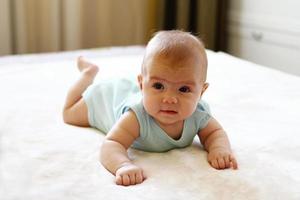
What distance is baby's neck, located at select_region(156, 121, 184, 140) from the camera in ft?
3.51

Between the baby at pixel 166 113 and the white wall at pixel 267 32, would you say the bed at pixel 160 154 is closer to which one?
the baby at pixel 166 113

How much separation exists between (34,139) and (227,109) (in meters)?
0.59

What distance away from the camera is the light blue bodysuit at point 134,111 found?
1062 millimetres

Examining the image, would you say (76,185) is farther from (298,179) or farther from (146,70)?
(298,179)

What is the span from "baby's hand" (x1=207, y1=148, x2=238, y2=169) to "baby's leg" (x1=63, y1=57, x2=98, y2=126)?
418mm

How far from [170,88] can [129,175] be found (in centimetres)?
20

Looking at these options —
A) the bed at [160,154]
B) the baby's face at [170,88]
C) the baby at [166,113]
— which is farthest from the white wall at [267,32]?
the baby's face at [170,88]

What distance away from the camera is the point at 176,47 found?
969mm

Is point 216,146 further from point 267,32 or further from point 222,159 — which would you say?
point 267,32

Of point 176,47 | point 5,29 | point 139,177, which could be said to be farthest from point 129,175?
point 5,29

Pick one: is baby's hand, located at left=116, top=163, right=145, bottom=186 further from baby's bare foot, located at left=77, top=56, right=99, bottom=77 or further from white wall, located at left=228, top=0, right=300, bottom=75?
white wall, located at left=228, top=0, right=300, bottom=75

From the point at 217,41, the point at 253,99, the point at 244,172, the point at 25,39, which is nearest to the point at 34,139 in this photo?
the point at 244,172

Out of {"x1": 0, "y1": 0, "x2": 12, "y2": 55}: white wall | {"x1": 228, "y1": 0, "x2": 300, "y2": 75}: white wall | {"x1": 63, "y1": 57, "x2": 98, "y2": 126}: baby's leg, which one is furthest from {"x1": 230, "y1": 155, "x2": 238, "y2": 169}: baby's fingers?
{"x1": 0, "y1": 0, "x2": 12, "y2": 55}: white wall

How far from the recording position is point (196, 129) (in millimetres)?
1095
